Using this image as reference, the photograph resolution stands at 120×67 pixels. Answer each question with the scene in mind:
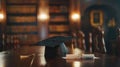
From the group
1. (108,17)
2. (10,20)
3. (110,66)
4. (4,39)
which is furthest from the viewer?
(108,17)

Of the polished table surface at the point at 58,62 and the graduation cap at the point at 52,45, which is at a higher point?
the graduation cap at the point at 52,45

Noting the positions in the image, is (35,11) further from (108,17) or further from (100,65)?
(100,65)

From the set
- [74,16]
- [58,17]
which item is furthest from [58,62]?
[58,17]

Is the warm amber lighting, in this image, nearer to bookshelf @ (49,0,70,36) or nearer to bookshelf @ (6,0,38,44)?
bookshelf @ (49,0,70,36)

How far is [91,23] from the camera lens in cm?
940

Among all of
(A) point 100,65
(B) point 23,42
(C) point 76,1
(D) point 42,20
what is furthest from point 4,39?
(A) point 100,65

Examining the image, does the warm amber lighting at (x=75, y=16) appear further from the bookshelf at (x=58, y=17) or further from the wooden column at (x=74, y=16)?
the bookshelf at (x=58, y=17)

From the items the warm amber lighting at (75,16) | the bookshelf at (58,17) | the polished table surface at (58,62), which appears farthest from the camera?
the bookshelf at (58,17)

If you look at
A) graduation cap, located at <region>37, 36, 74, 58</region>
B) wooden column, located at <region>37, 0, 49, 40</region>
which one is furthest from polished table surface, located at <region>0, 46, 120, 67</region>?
wooden column, located at <region>37, 0, 49, 40</region>

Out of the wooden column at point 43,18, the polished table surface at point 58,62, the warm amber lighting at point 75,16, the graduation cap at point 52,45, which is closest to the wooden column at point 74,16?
the warm amber lighting at point 75,16

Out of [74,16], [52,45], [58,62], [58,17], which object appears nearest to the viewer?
[58,62]

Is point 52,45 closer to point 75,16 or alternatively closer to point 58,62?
point 58,62

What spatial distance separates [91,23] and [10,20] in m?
2.49

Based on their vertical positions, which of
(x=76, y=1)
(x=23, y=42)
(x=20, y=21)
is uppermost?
(x=76, y=1)
